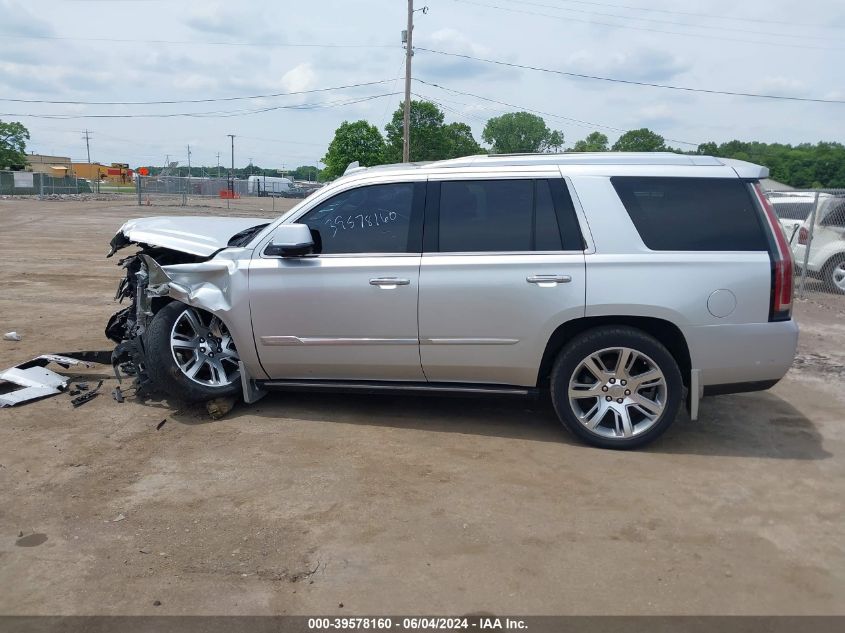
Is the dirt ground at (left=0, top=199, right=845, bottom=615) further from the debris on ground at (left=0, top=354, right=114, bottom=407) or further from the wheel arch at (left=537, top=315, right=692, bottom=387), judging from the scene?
the wheel arch at (left=537, top=315, right=692, bottom=387)

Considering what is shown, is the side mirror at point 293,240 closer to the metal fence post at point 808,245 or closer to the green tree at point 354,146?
the metal fence post at point 808,245

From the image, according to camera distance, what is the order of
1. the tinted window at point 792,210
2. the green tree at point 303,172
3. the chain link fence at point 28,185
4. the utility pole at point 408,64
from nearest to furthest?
the tinted window at point 792,210, the utility pole at point 408,64, the chain link fence at point 28,185, the green tree at point 303,172

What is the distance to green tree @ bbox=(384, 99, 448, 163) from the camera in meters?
52.6

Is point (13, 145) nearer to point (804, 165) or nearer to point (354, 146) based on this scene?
point (354, 146)

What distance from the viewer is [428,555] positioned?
11.5ft

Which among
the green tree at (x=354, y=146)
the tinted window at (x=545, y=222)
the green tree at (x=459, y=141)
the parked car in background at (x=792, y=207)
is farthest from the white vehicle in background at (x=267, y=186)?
the tinted window at (x=545, y=222)

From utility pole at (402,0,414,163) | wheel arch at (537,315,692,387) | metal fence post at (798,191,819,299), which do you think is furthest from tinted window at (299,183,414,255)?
utility pole at (402,0,414,163)

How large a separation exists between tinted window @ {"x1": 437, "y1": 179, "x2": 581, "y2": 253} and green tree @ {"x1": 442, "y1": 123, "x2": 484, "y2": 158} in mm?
49997

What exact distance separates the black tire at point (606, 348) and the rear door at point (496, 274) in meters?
0.18

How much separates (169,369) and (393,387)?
5.53 ft

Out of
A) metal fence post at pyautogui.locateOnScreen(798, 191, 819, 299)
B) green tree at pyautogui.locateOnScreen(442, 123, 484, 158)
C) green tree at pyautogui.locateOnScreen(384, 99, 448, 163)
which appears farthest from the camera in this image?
green tree at pyautogui.locateOnScreen(442, 123, 484, 158)

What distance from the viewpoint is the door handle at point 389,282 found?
4.89 meters

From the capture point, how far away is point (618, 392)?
4766mm

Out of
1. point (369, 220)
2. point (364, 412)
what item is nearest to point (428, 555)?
point (364, 412)
